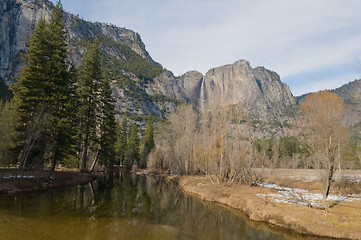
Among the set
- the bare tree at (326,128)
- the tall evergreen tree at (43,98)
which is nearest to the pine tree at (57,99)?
the tall evergreen tree at (43,98)

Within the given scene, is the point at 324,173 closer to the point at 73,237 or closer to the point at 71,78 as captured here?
the point at 73,237

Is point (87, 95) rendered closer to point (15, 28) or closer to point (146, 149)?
point (146, 149)

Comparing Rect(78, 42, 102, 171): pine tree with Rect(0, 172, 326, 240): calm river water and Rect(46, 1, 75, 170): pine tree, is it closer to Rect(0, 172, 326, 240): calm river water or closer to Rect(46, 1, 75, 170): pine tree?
Rect(46, 1, 75, 170): pine tree

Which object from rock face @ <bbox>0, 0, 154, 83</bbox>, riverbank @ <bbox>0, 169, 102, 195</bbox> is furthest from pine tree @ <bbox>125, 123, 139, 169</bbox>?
rock face @ <bbox>0, 0, 154, 83</bbox>

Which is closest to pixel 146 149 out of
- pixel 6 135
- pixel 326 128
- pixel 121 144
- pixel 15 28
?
pixel 121 144

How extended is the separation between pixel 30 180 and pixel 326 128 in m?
27.7

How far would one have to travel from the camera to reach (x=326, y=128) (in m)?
17.6

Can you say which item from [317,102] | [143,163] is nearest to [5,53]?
[143,163]

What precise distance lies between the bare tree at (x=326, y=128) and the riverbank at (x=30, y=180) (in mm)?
26173

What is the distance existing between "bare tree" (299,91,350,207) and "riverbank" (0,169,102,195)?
85.9 ft

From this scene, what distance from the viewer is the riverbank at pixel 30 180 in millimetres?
18328

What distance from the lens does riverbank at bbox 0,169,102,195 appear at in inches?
722

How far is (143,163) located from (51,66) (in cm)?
6213

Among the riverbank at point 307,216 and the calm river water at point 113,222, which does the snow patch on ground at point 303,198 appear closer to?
the riverbank at point 307,216
